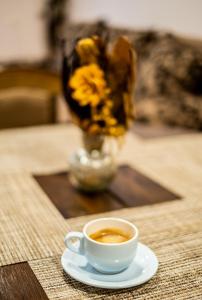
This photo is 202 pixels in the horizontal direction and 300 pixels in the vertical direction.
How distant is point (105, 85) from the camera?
1120 millimetres

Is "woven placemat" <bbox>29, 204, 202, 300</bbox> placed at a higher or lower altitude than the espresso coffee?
lower

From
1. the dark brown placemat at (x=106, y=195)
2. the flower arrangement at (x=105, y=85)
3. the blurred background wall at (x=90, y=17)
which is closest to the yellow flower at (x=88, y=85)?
the flower arrangement at (x=105, y=85)

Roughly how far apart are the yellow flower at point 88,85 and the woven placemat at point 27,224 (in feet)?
0.86

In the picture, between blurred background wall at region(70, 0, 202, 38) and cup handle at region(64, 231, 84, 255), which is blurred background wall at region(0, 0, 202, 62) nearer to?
blurred background wall at region(70, 0, 202, 38)

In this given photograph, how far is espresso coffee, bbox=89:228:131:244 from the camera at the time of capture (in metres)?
0.79

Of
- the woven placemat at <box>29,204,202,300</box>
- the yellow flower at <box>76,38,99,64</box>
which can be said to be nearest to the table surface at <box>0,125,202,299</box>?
the woven placemat at <box>29,204,202,300</box>

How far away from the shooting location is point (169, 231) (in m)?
0.96

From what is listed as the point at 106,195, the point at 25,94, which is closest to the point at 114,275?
the point at 106,195

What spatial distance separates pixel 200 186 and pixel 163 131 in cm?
74

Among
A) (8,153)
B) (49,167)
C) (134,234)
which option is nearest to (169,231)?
(134,234)

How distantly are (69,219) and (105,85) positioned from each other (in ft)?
1.11

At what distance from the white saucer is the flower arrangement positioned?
1.27 ft

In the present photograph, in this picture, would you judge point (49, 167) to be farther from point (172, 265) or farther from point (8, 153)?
point (172, 265)

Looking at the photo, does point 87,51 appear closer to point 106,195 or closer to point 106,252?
point 106,195
